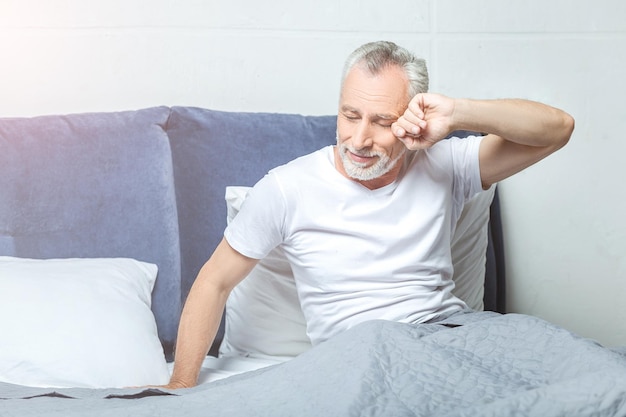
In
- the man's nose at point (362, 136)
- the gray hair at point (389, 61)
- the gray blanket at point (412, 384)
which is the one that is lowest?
the gray blanket at point (412, 384)

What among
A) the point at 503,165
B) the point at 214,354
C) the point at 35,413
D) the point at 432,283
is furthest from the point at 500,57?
the point at 35,413

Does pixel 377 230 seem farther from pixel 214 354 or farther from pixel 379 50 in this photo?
pixel 214 354

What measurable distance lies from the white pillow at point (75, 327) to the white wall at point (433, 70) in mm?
671

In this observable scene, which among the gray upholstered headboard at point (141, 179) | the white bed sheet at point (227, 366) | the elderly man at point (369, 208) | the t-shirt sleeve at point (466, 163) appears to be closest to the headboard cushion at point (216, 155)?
the gray upholstered headboard at point (141, 179)

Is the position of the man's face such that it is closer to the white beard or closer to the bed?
the white beard

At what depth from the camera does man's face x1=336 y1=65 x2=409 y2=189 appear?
2.03m

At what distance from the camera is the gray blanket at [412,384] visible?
143 centimetres

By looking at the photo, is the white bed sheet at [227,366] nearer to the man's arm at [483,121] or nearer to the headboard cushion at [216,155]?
the headboard cushion at [216,155]

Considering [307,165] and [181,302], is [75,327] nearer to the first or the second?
[181,302]

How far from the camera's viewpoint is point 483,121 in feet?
6.63

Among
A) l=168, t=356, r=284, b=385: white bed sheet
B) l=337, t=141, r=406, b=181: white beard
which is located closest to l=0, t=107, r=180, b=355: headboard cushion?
l=168, t=356, r=284, b=385: white bed sheet

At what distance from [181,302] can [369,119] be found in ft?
2.52

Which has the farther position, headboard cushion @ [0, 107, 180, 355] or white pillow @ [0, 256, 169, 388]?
headboard cushion @ [0, 107, 180, 355]

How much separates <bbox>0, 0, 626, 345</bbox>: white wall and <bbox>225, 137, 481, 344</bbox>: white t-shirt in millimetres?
681
